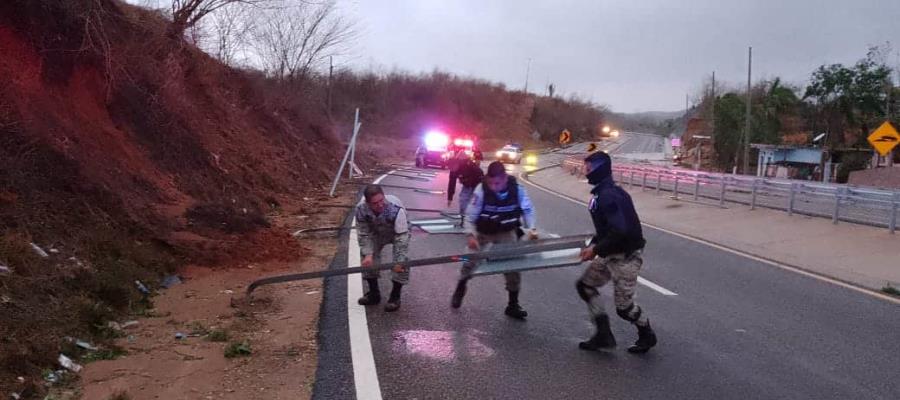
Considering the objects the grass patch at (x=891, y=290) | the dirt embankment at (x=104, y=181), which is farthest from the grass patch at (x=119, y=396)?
the grass patch at (x=891, y=290)

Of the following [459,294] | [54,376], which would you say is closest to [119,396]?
[54,376]

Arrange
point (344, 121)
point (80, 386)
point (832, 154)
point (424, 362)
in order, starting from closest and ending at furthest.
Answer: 1. point (80, 386)
2. point (424, 362)
3. point (832, 154)
4. point (344, 121)

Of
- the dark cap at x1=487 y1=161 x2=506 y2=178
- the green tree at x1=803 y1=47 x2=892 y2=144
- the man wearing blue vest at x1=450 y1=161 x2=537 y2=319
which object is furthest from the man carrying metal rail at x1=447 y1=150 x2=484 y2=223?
the green tree at x1=803 y1=47 x2=892 y2=144

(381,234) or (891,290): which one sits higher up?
(381,234)

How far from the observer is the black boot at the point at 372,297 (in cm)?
729

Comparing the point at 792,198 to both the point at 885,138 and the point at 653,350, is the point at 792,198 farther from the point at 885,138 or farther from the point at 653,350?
the point at 653,350

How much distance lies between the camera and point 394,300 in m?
7.17

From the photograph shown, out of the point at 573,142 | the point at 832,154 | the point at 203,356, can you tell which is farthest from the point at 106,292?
the point at 573,142

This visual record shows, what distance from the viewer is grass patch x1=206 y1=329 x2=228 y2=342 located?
5.99 m

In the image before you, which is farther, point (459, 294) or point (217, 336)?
point (459, 294)

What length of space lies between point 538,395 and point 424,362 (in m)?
1.03

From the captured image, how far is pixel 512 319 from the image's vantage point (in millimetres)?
6949

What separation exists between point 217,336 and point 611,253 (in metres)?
3.39

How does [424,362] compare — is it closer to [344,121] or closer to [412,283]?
[412,283]
